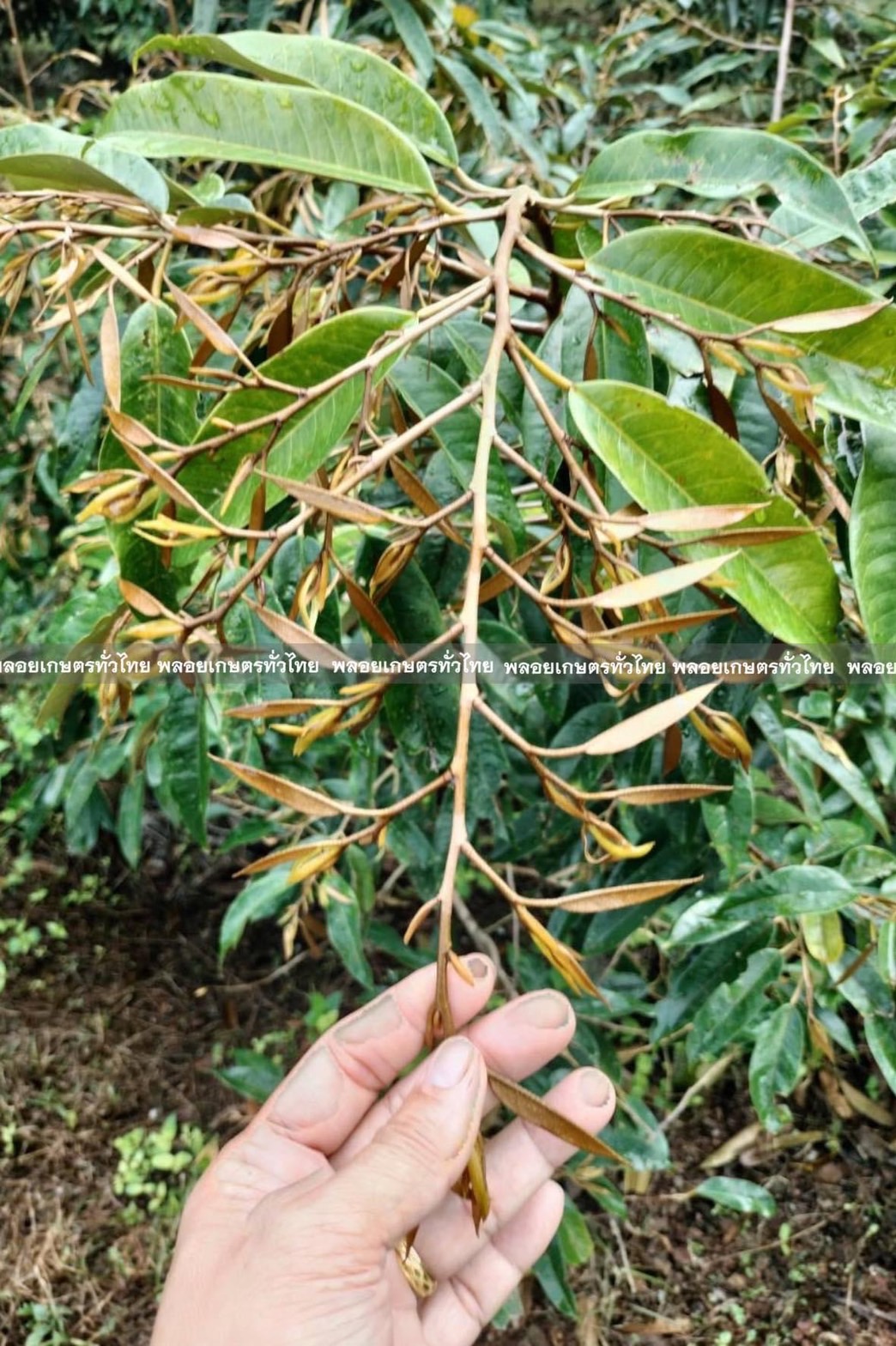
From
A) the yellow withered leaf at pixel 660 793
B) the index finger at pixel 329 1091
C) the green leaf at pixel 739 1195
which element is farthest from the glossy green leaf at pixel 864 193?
the green leaf at pixel 739 1195

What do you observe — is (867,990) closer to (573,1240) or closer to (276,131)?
(573,1240)

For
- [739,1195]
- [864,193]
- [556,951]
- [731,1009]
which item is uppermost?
[864,193]

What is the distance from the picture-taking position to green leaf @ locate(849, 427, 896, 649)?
44 centimetres

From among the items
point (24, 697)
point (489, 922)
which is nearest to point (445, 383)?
point (489, 922)

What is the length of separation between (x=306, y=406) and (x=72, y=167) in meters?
0.18

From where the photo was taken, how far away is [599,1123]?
2.30ft

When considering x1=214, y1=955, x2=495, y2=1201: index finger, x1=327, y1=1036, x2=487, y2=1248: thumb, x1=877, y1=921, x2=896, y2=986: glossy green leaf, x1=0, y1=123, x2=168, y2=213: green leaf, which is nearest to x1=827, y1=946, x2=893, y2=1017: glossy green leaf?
x1=877, y1=921, x2=896, y2=986: glossy green leaf

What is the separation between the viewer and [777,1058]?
95 cm

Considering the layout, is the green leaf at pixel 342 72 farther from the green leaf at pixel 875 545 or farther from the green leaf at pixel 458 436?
the green leaf at pixel 875 545

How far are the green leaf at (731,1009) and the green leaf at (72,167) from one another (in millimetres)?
819

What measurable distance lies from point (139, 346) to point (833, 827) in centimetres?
75

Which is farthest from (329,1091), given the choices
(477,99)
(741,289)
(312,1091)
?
(477,99)

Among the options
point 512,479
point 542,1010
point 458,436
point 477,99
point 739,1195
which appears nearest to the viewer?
point 458,436

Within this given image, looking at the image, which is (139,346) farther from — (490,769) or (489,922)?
(489,922)
